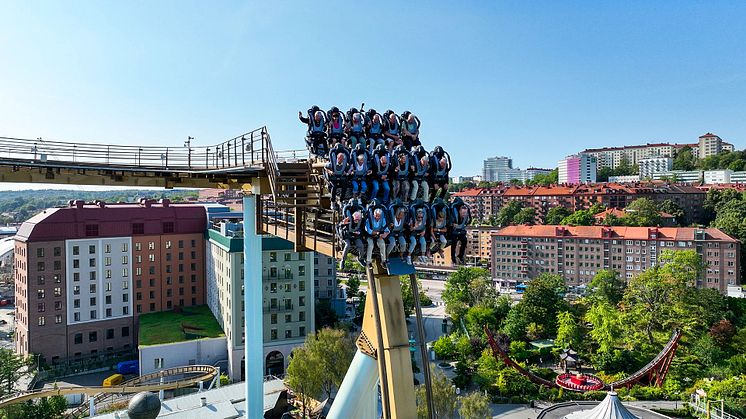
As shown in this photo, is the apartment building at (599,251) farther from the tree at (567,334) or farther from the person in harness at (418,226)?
the person in harness at (418,226)

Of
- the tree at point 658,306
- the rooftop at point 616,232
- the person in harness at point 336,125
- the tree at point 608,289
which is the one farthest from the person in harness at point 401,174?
the rooftop at point 616,232

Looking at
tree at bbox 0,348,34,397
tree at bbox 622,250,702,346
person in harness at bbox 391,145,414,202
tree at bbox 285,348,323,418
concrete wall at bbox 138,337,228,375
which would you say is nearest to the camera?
person in harness at bbox 391,145,414,202

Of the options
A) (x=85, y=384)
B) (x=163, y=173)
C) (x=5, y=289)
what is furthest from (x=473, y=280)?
(x=5, y=289)

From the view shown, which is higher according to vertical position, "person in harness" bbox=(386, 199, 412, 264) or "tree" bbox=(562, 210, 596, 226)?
"person in harness" bbox=(386, 199, 412, 264)

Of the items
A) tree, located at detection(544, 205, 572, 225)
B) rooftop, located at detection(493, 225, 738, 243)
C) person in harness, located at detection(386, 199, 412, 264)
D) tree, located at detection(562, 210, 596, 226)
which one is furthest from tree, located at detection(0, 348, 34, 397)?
tree, located at detection(544, 205, 572, 225)

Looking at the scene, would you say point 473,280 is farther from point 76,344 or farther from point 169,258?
point 76,344

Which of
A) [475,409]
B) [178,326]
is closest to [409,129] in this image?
[475,409]

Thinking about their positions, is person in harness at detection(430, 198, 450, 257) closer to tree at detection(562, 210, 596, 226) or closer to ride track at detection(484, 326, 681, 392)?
ride track at detection(484, 326, 681, 392)
